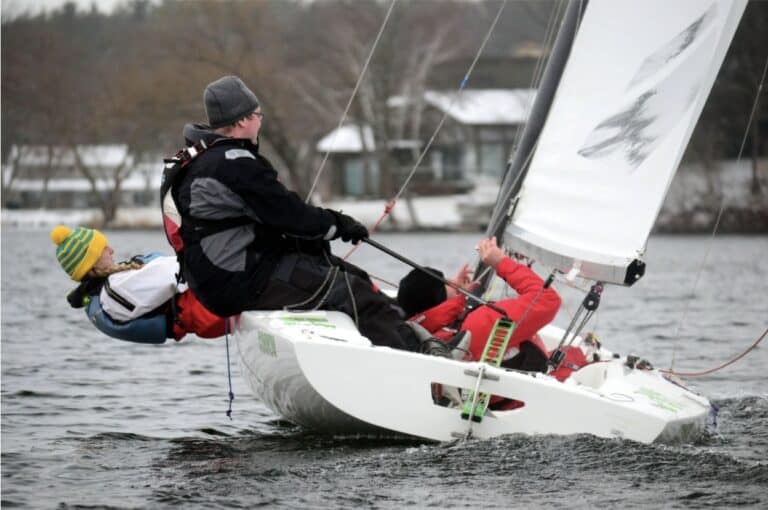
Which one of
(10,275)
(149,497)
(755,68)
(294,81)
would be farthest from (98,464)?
(294,81)

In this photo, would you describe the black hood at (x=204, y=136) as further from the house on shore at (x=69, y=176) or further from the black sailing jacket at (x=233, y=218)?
the house on shore at (x=69, y=176)

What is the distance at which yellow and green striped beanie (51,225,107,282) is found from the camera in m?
6.26

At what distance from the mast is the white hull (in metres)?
1.30

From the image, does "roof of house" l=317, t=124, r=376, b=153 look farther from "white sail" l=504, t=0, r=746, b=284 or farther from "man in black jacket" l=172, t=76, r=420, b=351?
"man in black jacket" l=172, t=76, r=420, b=351

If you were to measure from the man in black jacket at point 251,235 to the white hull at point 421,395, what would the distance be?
0.21m

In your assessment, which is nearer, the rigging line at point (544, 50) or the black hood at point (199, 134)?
the black hood at point (199, 134)

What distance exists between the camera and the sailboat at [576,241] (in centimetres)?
573

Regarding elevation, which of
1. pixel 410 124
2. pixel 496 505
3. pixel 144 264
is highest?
pixel 410 124

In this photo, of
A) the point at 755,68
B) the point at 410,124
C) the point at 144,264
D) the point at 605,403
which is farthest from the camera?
the point at 410,124

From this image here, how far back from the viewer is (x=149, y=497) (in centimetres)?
516

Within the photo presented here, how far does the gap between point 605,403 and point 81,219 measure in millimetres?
37276

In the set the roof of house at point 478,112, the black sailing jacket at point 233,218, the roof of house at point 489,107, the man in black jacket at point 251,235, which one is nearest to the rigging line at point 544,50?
the man in black jacket at point 251,235

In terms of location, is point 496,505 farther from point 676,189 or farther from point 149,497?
point 676,189

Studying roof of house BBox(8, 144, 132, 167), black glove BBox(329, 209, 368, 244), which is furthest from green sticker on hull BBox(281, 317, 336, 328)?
roof of house BBox(8, 144, 132, 167)
